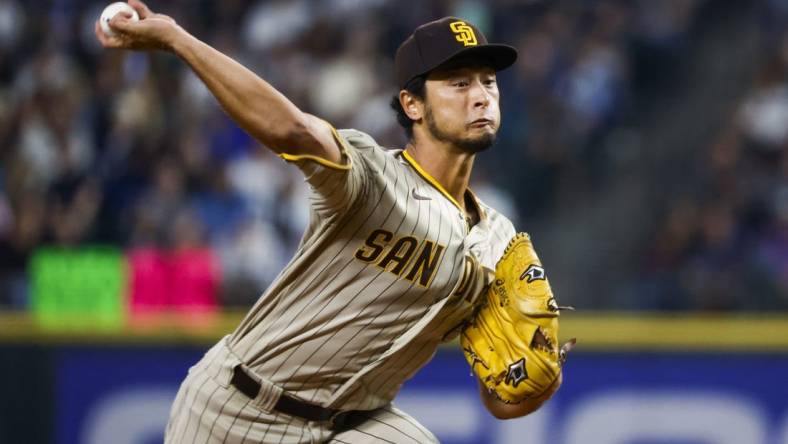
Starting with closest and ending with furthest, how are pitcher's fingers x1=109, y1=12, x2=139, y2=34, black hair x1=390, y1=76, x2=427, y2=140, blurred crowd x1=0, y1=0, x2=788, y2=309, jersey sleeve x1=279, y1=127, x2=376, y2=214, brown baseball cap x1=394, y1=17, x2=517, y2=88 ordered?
pitcher's fingers x1=109, y1=12, x2=139, y2=34, jersey sleeve x1=279, y1=127, x2=376, y2=214, brown baseball cap x1=394, y1=17, x2=517, y2=88, black hair x1=390, y1=76, x2=427, y2=140, blurred crowd x1=0, y1=0, x2=788, y2=309

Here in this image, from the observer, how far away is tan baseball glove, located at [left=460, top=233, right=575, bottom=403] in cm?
410

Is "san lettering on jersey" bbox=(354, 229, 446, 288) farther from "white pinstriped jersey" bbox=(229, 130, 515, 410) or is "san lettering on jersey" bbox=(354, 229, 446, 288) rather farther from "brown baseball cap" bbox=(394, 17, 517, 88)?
"brown baseball cap" bbox=(394, 17, 517, 88)

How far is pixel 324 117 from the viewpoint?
32.0 feet

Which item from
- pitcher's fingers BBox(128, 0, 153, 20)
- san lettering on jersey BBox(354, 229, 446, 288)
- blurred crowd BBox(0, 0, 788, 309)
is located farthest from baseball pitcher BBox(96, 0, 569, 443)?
blurred crowd BBox(0, 0, 788, 309)

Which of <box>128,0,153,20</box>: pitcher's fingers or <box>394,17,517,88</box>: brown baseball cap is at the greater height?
<box>394,17,517,88</box>: brown baseball cap

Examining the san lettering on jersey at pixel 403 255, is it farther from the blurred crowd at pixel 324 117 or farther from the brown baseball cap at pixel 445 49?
the blurred crowd at pixel 324 117

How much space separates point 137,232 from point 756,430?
4147mm

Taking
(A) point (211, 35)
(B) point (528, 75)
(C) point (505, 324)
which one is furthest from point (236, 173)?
(C) point (505, 324)

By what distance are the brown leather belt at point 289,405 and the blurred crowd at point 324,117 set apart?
3.86m

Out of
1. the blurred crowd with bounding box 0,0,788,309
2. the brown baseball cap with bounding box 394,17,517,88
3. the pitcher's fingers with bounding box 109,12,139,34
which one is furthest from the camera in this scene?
the blurred crowd with bounding box 0,0,788,309

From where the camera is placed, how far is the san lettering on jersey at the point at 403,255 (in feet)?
12.7

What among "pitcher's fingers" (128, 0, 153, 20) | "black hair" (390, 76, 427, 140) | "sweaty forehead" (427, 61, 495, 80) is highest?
"sweaty forehead" (427, 61, 495, 80)

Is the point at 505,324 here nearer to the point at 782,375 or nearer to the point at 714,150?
the point at 782,375

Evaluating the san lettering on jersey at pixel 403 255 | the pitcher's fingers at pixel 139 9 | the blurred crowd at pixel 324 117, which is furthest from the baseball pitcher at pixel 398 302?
the blurred crowd at pixel 324 117
